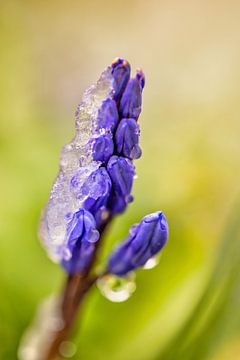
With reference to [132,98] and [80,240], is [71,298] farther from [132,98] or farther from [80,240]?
[132,98]

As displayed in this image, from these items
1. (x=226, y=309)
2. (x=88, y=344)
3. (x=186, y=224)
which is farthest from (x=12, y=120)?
(x=226, y=309)

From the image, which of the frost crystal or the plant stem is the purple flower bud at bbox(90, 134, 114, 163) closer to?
the frost crystal

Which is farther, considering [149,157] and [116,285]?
[149,157]

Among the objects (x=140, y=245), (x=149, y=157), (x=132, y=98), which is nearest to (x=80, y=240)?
(x=140, y=245)

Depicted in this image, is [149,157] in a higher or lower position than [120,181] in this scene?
higher

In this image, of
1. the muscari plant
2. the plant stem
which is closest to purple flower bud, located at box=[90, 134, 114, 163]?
the muscari plant

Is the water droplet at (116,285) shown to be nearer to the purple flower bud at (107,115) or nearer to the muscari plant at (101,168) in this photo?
the muscari plant at (101,168)
